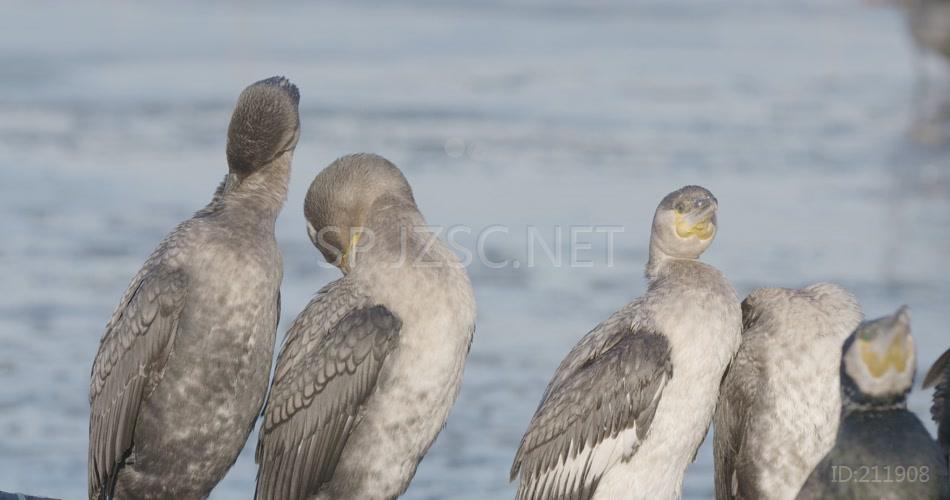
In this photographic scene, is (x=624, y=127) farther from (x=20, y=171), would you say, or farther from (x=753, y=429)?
(x=753, y=429)

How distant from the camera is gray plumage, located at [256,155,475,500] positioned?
636 cm

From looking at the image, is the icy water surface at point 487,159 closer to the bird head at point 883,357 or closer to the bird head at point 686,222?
the bird head at point 686,222

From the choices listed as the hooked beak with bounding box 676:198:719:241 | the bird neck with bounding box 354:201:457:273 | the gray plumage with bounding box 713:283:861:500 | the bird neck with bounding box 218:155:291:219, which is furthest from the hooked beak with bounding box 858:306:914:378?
the bird neck with bounding box 218:155:291:219

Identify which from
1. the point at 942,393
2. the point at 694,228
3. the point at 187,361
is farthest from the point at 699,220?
the point at 187,361

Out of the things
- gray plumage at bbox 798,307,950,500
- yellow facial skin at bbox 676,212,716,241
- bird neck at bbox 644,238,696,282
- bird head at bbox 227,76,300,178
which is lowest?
gray plumage at bbox 798,307,950,500

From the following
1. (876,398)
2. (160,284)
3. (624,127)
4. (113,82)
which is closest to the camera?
(876,398)

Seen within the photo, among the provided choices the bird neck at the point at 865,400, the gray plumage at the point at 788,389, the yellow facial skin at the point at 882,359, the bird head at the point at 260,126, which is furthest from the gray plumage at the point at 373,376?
the yellow facial skin at the point at 882,359

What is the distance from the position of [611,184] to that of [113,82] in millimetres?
8364

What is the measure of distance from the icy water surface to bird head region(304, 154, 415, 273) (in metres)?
2.79

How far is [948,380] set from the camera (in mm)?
6172

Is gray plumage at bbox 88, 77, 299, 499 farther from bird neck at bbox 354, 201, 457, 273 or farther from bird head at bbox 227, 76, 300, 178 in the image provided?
bird neck at bbox 354, 201, 457, 273

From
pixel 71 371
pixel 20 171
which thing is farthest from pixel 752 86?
pixel 71 371

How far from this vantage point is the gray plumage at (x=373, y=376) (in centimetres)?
636

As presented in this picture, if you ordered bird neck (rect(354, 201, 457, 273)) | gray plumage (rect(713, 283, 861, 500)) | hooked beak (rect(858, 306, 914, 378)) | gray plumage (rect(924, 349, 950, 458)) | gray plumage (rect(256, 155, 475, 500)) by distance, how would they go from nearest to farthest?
hooked beak (rect(858, 306, 914, 378)) < gray plumage (rect(924, 349, 950, 458)) < gray plumage (rect(713, 283, 861, 500)) < gray plumage (rect(256, 155, 475, 500)) < bird neck (rect(354, 201, 457, 273))
